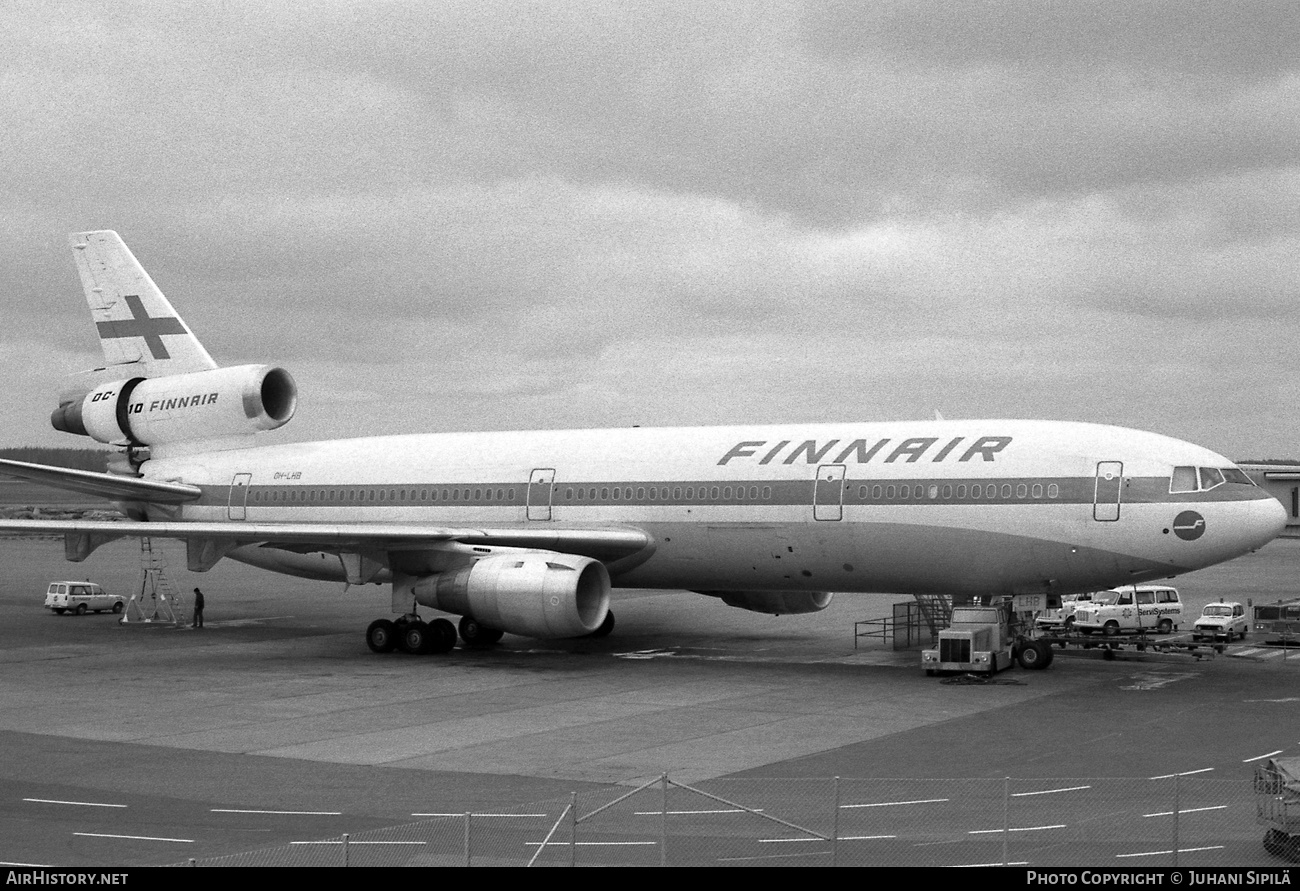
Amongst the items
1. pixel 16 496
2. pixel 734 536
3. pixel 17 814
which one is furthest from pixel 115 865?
pixel 16 496

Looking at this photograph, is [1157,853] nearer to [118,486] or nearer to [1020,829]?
[1020,829]

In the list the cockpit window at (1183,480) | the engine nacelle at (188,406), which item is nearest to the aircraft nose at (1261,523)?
the cockpit window at (1183,480)

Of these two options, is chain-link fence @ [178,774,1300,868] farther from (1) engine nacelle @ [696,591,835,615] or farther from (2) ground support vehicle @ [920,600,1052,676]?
(1) engine nacelle @ [696,591,835,615]

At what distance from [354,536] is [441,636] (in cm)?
352

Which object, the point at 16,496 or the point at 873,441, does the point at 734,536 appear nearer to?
the point at 873,441

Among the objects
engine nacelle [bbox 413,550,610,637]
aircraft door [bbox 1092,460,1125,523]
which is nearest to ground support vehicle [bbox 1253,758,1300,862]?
aircraft door [bbox 1092,460,1125,523]

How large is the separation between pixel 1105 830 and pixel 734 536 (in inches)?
650

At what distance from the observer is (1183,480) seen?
26.7 meters

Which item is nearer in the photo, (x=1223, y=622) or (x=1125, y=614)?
(x=1223, y=622)

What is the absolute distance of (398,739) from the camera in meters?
20.7

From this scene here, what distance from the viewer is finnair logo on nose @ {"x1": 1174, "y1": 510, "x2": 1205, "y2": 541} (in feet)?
86.2

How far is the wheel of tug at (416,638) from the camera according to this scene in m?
32.0

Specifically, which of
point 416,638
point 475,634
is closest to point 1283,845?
point 416,638

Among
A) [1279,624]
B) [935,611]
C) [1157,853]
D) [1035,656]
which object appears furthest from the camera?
[1279,624]
